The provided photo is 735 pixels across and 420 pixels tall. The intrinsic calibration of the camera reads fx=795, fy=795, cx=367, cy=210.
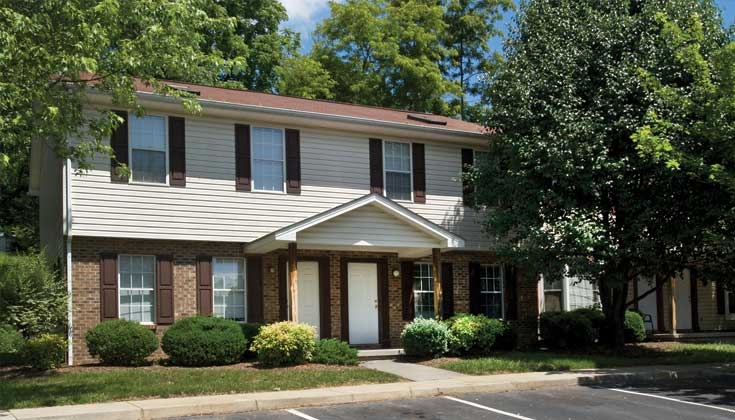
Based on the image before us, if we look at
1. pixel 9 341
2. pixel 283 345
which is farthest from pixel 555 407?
pixel 9 341

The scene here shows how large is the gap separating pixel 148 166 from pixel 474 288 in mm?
9379

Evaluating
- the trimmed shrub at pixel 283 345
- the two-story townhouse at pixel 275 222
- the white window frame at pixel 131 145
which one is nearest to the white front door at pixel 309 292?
the two-story townhouse at pixel 275 222

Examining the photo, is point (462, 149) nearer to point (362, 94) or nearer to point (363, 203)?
point (363, 203)

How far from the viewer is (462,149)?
21.9 meters

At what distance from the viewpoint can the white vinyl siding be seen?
1716 cm

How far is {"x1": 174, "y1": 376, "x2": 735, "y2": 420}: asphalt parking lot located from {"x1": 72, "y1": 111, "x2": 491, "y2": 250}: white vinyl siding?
7.11 metres

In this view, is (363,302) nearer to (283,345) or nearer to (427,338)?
(427,338)

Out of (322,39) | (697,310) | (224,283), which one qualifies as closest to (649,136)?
(224,283)

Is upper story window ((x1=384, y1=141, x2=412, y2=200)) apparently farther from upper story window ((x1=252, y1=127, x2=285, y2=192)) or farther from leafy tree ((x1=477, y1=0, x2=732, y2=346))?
upper story window ((x1=252, y1=127, x2=285, y2=192))

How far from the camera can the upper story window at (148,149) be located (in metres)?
17.6

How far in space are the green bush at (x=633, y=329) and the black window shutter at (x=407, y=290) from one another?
21.5 feet

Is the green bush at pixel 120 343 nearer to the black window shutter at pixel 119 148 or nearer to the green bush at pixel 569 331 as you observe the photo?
the black window shutter at pixel 119 148

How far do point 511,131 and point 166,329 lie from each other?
9.37m

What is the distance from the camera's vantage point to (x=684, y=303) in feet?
91.2
